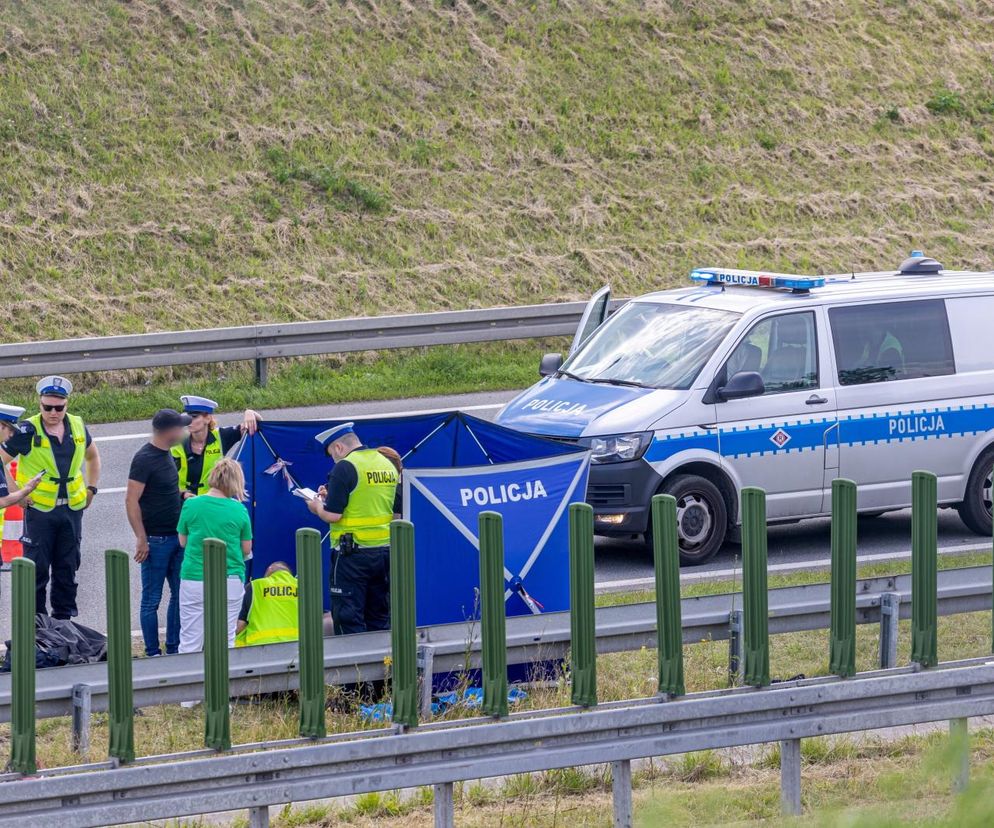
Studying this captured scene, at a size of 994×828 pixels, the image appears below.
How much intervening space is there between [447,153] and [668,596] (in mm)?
19878

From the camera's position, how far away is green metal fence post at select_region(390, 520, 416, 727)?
5.66 m

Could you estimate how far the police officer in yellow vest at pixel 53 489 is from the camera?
9.81 metres

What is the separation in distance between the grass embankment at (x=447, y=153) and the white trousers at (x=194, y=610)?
10025mm

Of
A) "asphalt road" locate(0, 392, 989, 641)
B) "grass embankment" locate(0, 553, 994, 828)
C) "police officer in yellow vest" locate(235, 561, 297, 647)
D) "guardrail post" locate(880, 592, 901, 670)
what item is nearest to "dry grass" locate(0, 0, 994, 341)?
"asphalt road" locate(0, 392, 989, 641)

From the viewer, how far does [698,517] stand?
11188 millimetres

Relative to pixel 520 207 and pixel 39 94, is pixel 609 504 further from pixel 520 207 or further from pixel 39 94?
pixel 39 94

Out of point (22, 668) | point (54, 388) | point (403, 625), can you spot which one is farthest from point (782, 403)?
point (22, 668)

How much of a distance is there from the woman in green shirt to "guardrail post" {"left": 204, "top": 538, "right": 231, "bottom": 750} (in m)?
3.14

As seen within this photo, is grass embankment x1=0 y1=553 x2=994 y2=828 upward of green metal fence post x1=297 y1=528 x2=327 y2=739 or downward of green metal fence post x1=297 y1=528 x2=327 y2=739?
downward

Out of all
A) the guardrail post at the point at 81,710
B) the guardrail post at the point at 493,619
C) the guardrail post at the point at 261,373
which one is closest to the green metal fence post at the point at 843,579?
the guardrail post at the point at 493,619

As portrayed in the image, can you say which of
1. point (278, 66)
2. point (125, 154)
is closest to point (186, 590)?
point (125, 154)

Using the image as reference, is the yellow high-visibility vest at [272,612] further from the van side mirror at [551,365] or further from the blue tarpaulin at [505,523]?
the van side mirror at [551,365]

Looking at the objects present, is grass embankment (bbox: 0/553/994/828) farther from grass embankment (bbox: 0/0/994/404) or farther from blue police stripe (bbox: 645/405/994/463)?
grass embankment (bbox: 0/0/994/404)

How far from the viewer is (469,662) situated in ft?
22.5
